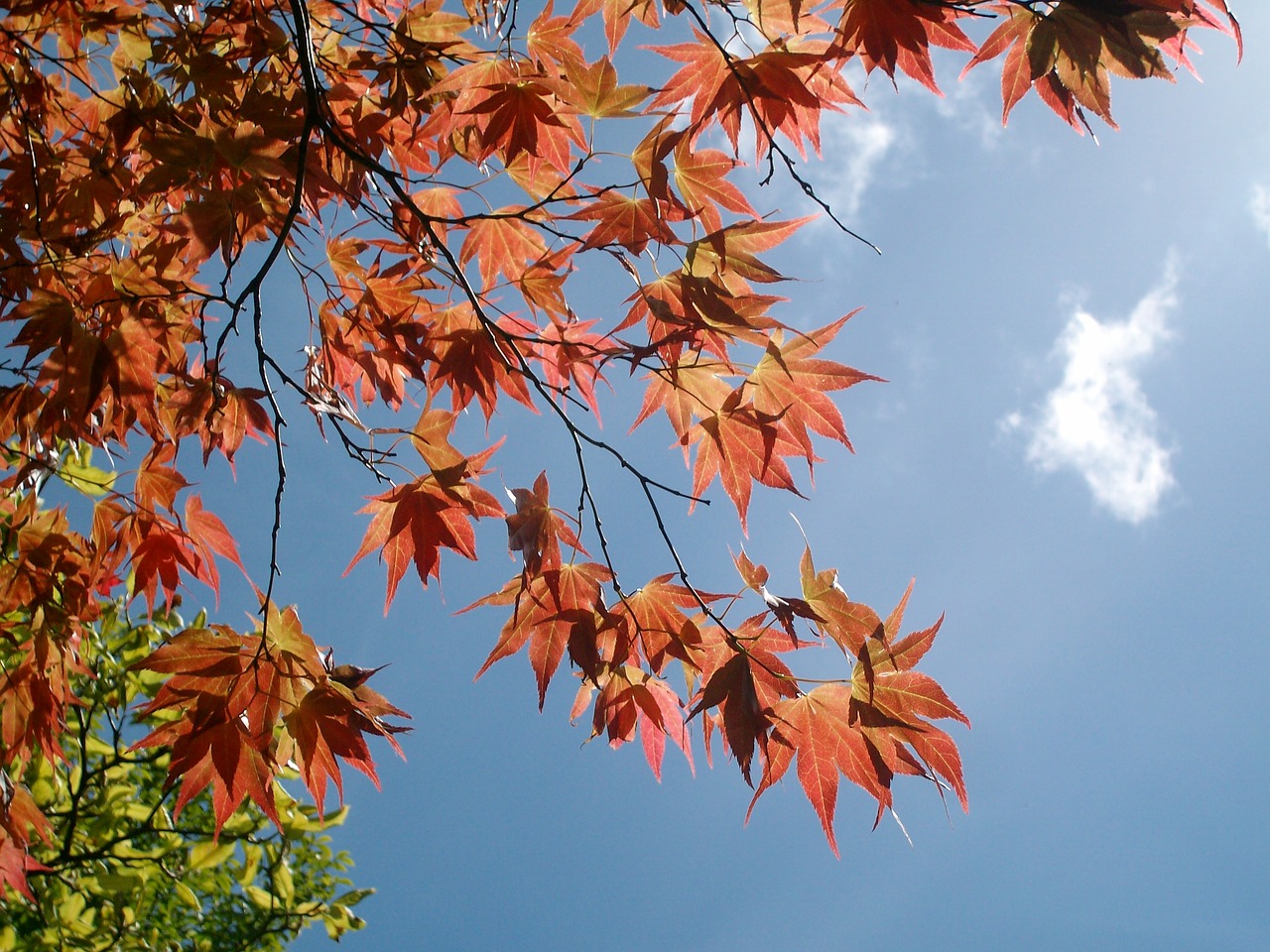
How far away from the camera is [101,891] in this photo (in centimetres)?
251

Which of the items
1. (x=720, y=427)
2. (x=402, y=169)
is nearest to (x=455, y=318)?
(x=402, y=169)

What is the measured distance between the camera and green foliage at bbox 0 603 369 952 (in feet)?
8.27

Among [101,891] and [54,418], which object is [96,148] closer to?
[54,418]

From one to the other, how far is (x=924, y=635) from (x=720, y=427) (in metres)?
0.43

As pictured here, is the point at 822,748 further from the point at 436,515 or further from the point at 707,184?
the point at 707,184

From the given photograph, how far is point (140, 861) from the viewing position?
270cm

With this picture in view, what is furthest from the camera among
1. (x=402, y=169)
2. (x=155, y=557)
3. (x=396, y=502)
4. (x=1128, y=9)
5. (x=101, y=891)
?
(x=101, y=891)

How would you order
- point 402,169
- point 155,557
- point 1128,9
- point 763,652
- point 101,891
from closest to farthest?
point 1128,9
point 763,652
point 155,557
point 402,169
point 101,891

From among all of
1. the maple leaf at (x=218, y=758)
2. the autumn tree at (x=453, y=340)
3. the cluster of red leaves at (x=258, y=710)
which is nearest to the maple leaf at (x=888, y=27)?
the autumn tree at (x=453, y=340)

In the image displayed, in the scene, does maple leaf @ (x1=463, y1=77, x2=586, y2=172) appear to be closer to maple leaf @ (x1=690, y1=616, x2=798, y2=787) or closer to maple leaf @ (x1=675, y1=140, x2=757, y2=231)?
maple leaf @ (x1=675, y1=140, x2=757, y2=231)

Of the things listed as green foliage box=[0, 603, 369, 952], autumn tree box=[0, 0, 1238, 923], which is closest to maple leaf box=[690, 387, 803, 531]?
autumn tree box=[0, 0, 1238, 923]

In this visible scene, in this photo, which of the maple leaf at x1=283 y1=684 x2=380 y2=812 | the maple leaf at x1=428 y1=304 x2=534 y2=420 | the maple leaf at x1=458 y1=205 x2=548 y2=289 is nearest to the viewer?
the maple leaf at x1=283 y1=684 x2=380 y2=812

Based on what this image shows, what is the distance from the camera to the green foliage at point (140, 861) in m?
2.52

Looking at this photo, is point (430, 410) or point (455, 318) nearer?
point (430, 410)
